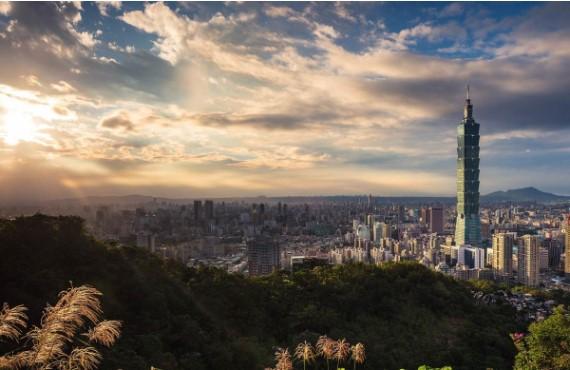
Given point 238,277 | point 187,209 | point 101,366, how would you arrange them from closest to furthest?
1. point 101,366
2. point 238,277
3. point 187,209

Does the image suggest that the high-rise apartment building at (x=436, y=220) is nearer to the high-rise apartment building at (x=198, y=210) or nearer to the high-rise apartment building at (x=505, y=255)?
the high-rise apartment building at (x=505, y=255)

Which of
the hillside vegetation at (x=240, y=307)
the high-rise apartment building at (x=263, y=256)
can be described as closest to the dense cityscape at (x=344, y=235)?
the high-rise apartment building at (x=263, y=256)

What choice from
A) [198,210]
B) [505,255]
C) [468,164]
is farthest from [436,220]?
[198,210]

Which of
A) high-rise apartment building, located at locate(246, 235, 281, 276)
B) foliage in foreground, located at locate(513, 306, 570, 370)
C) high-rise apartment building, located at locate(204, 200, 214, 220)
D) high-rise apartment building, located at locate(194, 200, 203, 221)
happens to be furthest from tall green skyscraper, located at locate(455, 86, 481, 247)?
foliage in foreground, located at locate(513, 306, 570, 370)

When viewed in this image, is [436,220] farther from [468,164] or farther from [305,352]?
[305,352]

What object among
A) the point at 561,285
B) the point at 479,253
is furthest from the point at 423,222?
the point at 561,285

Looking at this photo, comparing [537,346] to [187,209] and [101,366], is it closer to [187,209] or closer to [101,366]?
[101,366]

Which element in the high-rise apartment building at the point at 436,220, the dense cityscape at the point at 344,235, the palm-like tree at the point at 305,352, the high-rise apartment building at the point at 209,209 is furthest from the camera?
the high-rise apartment building at the point at 436,220
